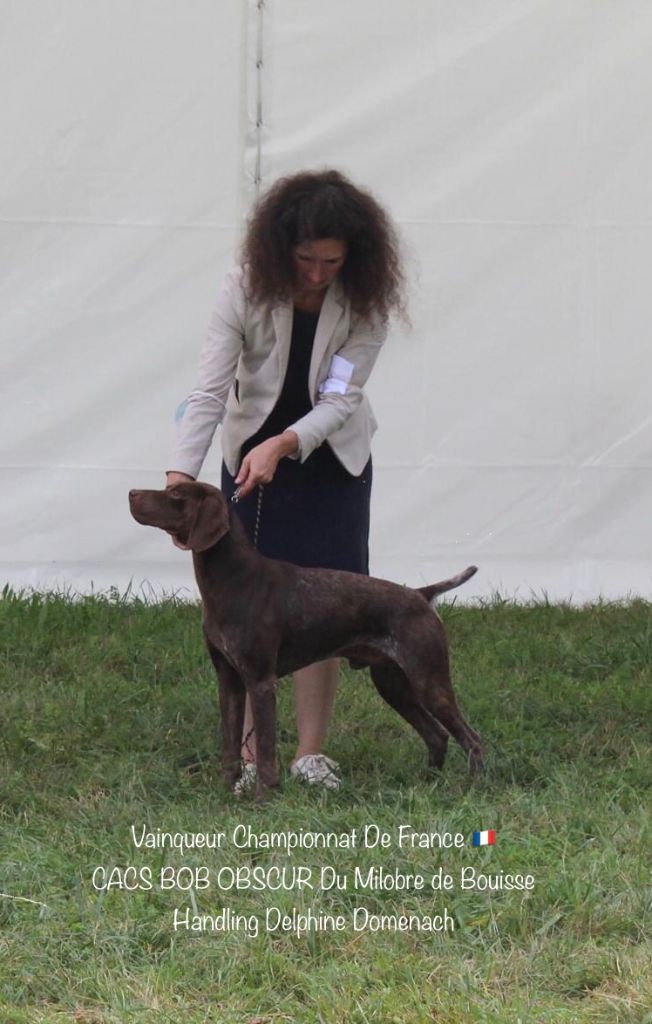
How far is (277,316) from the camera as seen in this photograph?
12.5ft

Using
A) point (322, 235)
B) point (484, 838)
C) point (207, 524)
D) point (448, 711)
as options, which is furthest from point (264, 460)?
point (484, 838)

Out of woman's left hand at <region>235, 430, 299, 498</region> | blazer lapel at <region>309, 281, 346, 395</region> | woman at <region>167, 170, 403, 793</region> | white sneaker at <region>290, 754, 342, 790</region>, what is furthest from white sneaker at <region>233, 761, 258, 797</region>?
blazer lapel at <region>309, 281, 346, 395</region>

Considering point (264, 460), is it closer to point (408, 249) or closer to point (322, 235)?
point (322, 235)

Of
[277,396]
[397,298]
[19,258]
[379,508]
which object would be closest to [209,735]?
[277,396]

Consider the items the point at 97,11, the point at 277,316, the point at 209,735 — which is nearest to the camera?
the point at 277,316

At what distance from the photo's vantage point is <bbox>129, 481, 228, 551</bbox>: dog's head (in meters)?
3.50

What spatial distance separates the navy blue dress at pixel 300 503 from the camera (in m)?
3.93

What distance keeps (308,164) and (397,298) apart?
77.8 inches

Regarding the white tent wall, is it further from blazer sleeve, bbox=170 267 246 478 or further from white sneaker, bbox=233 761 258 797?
white sneaker, bbox=233 761 258 797

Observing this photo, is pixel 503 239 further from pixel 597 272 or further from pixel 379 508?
pixel 379 508

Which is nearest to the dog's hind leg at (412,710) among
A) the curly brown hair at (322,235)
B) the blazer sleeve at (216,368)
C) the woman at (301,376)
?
the woman at (301,376)

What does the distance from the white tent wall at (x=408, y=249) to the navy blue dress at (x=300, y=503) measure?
78.4 inches

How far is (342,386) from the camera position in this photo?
3.82m

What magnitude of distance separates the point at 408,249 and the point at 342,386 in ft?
6.16
